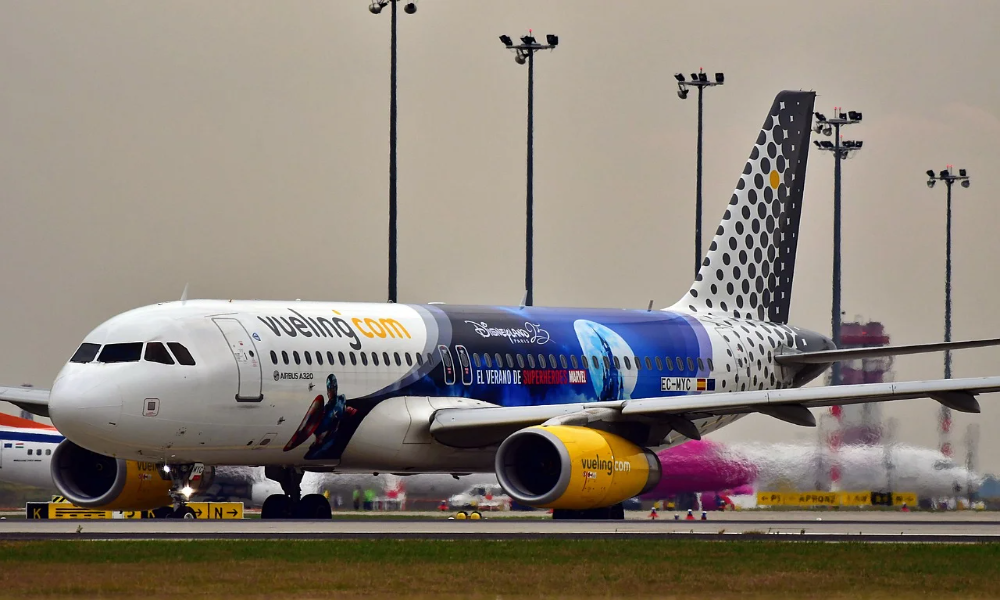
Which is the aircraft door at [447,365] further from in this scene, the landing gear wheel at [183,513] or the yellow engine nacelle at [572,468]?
the landing gear wheel at [183,513]

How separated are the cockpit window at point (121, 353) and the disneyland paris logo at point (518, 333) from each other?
883 centimetres

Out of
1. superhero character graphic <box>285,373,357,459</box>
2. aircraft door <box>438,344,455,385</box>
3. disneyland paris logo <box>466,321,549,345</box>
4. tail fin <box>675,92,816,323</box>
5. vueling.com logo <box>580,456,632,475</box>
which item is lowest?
vueling.com logo <box>580,456,632,475</box>

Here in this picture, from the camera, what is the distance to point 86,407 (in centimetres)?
3170

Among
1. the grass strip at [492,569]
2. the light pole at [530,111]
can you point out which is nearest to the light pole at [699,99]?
the light pole at [530,111]

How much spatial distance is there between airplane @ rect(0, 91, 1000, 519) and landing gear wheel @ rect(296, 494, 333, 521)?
0.04 m

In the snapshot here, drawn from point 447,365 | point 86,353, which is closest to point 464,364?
point 447,365

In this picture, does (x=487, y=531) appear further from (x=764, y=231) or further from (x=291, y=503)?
(x=764, y=231)

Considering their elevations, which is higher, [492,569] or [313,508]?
[492,569]

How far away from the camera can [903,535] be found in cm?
3020

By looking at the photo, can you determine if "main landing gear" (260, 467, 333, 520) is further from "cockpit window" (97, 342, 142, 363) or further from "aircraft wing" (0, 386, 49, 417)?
"cockpit window" (97, 342, 142, 363)

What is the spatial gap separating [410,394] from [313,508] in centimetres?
356

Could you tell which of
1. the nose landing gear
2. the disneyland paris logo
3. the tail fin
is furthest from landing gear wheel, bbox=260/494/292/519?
the tail fin

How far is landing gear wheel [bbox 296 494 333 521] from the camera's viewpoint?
126 feet

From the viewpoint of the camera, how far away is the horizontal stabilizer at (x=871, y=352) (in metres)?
39.3
